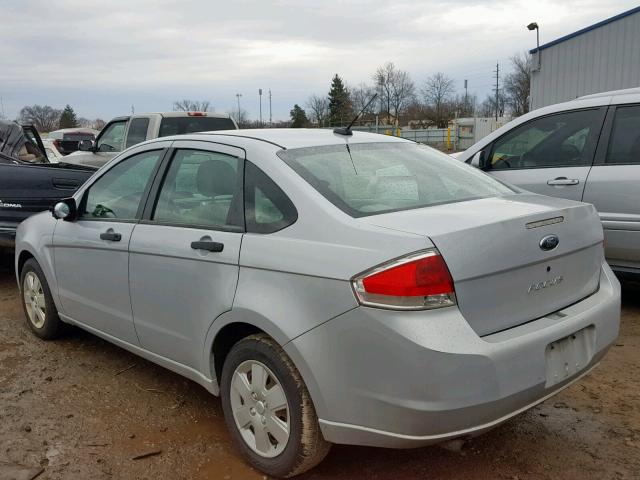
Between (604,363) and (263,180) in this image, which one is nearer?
(263,180)

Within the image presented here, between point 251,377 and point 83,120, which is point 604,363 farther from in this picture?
point 83,120

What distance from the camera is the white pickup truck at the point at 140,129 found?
9633 mm

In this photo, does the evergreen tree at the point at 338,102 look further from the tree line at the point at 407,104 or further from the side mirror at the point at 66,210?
the side mirror at the point at 66,210

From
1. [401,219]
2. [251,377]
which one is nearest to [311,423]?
[251,377]

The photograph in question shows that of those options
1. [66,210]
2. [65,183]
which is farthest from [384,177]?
[65,183]

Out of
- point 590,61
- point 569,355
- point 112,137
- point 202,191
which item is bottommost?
point 569,355

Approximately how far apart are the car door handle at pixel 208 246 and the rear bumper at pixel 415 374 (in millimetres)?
684

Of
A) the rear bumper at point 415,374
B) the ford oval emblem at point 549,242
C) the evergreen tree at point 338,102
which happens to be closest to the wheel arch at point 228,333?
the rear bumper at point 415,374

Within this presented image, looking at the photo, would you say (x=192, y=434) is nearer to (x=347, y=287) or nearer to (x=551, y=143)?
(x=347, y=287)

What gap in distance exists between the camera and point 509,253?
253 cm

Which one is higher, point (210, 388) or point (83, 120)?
point (83, 120)

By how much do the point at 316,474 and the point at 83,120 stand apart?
292 feet

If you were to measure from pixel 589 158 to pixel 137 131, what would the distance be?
23.1 feet

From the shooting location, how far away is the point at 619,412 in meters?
3.44
